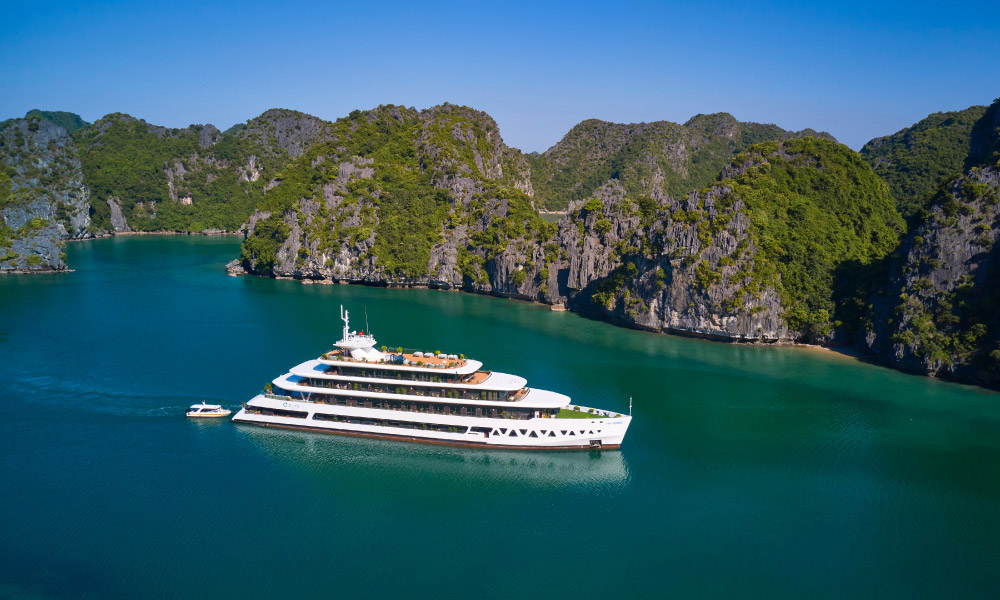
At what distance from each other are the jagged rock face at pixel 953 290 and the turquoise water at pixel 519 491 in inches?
90.4

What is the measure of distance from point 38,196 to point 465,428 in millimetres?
111719

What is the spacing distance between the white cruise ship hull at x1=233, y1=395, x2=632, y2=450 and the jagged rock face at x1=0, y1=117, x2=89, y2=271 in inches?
3330

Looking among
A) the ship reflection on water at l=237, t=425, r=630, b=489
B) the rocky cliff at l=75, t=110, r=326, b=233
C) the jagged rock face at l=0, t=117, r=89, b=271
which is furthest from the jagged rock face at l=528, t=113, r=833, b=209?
the ship reflection on water at l=237, t=425, r=630, b=489

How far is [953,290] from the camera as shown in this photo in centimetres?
4606

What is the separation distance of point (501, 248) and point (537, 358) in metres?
33.3

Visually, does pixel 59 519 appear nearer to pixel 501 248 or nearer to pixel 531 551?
pixel 531 551

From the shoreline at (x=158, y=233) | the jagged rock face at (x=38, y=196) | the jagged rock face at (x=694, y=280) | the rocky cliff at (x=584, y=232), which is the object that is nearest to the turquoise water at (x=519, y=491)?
the jagged rock face at (x=694, y=280)

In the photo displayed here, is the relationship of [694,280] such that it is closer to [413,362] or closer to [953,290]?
[953,290]

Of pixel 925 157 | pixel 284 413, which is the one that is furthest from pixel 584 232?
pixel 925 157

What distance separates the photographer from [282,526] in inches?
1031

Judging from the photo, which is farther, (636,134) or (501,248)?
(636,134)

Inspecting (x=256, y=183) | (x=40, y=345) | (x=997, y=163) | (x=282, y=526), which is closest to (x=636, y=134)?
(x=256, y=183)

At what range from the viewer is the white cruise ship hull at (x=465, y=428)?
32906 mm

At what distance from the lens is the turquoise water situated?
23250mm
